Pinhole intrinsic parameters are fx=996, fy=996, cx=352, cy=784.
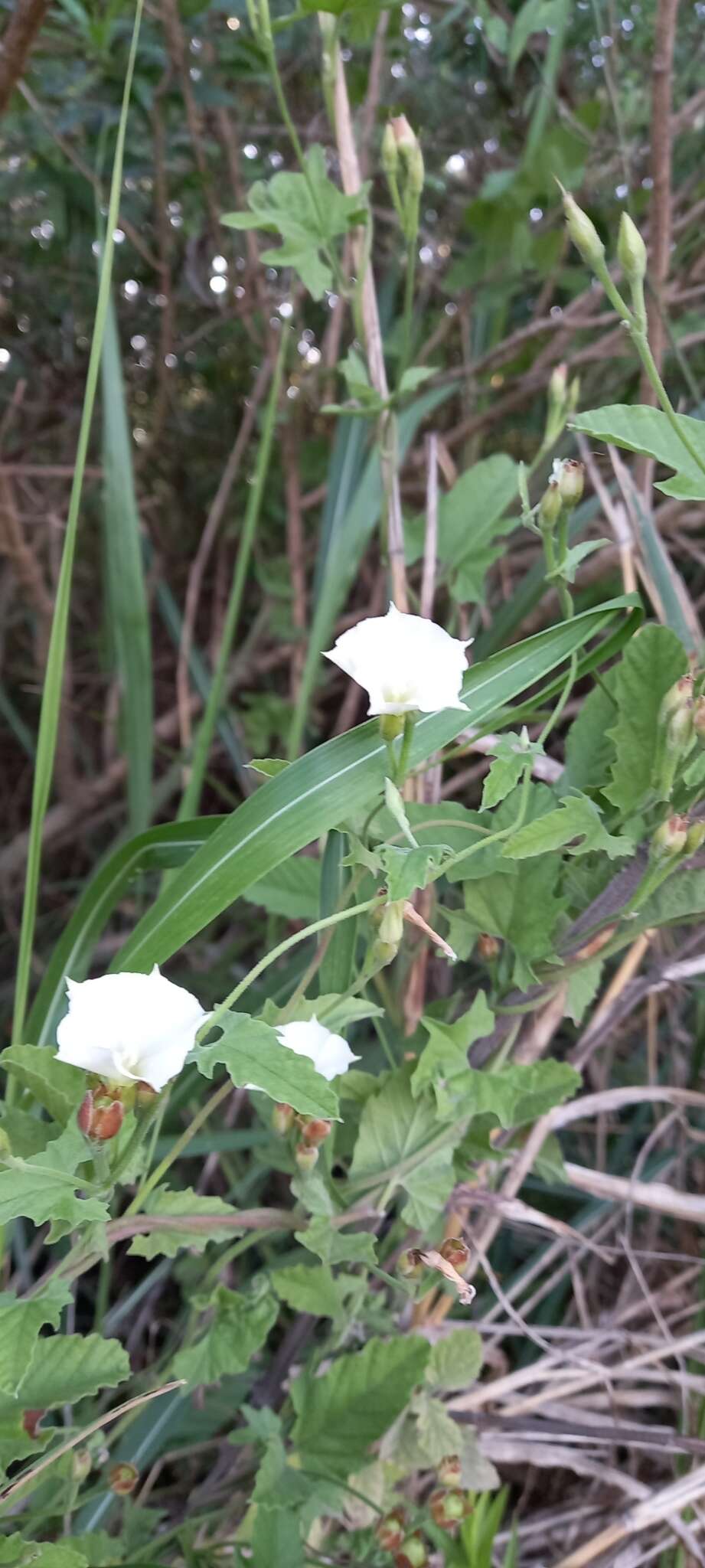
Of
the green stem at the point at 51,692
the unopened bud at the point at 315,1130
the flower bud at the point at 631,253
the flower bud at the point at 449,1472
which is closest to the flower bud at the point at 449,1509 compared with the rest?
the flower bud at the point at 449,1472

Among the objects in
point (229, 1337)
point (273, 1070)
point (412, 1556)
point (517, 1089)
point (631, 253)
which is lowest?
point (412, 1556)

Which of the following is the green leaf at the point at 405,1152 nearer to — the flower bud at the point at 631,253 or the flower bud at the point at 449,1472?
the flower bud at the point at 449,1472

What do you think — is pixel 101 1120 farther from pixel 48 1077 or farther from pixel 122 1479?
pixel 122 1479

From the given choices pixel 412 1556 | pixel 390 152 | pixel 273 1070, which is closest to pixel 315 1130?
pixel 273 1070

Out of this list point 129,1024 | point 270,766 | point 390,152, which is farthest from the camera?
point 390,152

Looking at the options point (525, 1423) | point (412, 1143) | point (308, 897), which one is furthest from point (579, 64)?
point (525, 1423)

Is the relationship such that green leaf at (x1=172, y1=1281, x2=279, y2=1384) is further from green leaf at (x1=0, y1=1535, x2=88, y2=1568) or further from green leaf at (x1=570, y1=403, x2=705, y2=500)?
green leaf at (x1=570, y1=403, x2=705, y2=500)
